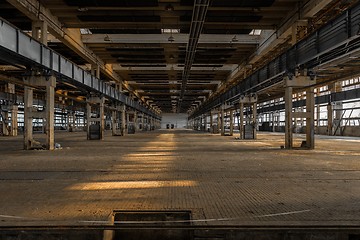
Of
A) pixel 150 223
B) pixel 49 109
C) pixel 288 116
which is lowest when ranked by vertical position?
pixel 150 223

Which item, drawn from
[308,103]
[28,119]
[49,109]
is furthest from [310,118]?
[28,119]

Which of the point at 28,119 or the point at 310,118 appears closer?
the point at 28,119

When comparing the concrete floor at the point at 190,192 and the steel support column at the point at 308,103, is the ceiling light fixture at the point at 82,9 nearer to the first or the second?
the concrete floor at the point at 190,192

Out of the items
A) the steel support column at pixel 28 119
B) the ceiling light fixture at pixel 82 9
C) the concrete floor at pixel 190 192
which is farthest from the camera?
the steel support column at pixel 28 119

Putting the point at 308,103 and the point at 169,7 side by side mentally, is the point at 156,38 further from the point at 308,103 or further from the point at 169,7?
the point at 308,103

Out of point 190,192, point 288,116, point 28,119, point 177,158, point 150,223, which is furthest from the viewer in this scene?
point 288,116

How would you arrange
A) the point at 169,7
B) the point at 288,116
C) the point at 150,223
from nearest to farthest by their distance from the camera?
the point at 150,223 → the point at 169,7 → the point at 288,116

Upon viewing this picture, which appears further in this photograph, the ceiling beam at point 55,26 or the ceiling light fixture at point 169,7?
the ceiling light fixture at point 169,7

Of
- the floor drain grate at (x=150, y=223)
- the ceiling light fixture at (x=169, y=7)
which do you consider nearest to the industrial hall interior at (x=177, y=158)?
the floor drain grate at (x=150, y=223)

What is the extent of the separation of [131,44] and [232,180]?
14.4m

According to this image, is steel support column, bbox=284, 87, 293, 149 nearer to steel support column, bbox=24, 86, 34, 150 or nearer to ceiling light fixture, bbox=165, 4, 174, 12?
ceiling light fixture, bbox=165, 4, 174, 12

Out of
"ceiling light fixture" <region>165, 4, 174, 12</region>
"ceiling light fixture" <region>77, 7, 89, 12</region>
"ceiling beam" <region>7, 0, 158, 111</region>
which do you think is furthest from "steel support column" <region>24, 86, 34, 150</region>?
"ceiling light fixture" <region>165, 4, 174, 12</region>

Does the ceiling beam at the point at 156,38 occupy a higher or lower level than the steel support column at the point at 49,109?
higher

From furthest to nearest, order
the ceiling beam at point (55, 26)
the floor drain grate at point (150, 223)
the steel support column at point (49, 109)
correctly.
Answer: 1. the steel support column at point (49, 109)
2. the ceiling beam at point (55, 26)
3. the floor drain grate at point (150, 223)
